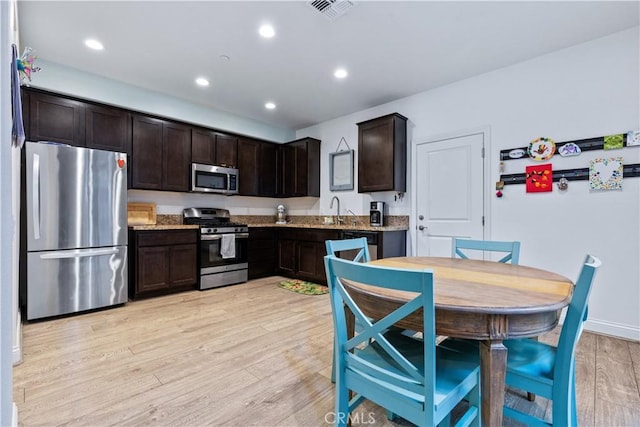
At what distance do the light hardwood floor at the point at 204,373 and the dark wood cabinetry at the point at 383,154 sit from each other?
1.90 metres

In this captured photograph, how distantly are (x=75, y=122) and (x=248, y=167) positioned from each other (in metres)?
2.28

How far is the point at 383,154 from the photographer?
403 centimetres

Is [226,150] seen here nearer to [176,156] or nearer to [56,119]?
[176,156]

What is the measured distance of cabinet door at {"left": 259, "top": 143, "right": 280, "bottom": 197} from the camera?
5.22 m

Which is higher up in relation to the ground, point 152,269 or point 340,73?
point 340,73

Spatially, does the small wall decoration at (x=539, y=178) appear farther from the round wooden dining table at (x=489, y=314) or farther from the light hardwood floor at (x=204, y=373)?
the round wooden dining table at (x=489, y=314)

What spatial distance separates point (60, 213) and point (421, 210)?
405 cm

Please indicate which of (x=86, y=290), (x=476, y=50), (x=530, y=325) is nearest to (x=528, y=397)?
(x=530, y=325)

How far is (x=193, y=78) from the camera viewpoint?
362cm

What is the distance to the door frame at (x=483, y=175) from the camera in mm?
3373

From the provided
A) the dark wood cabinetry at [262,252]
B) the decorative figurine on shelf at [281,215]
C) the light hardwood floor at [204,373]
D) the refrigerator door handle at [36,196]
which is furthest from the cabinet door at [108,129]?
the decorative figurine on shelf at [281,215]

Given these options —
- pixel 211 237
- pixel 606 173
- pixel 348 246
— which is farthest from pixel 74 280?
pixel 606 173

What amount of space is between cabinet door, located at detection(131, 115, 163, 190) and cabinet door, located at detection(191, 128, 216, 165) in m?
0.46

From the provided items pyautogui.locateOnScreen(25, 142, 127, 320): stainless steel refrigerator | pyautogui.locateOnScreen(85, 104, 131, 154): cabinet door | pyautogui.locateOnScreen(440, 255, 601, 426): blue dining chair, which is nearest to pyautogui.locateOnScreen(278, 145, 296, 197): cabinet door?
pyautogui.locateOnScreen(85, 104, 131, 154): cabinet door
